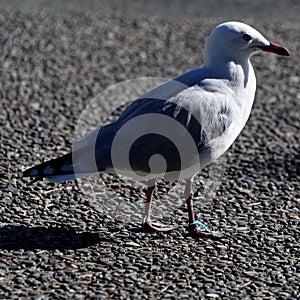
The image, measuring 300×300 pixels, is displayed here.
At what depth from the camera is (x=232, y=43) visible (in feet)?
16.8

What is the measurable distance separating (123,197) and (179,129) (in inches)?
39.0

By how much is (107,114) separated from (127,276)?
9.85 ft

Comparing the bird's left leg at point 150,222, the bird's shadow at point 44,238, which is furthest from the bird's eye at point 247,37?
the bird's shadow at point 44,238

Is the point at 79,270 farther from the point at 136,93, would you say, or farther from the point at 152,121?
the point at 136,93

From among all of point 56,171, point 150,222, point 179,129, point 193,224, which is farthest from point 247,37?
point 56,171

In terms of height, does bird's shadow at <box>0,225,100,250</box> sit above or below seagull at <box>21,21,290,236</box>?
below

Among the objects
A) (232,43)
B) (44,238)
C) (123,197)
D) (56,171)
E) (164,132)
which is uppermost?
(232,43)

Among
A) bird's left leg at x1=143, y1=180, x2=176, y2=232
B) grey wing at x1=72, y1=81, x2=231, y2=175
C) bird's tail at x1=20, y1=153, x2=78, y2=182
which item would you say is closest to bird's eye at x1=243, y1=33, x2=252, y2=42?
grey wing at x1=72, y1=81, x2=231, y2=175

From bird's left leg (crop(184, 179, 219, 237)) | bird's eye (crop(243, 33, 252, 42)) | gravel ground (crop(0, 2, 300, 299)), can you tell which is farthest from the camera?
bird's eye (crop(243, 33, 252, 42))

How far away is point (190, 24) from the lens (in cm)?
980

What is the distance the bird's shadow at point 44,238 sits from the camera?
4719mm

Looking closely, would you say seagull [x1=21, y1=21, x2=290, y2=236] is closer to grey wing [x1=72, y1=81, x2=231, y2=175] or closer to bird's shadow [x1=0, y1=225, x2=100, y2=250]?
grey wing [x1=72, y1=81, x2=231, y2=175]

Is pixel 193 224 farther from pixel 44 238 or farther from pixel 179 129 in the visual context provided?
pixel 44 238

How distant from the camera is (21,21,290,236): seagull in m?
4.78
